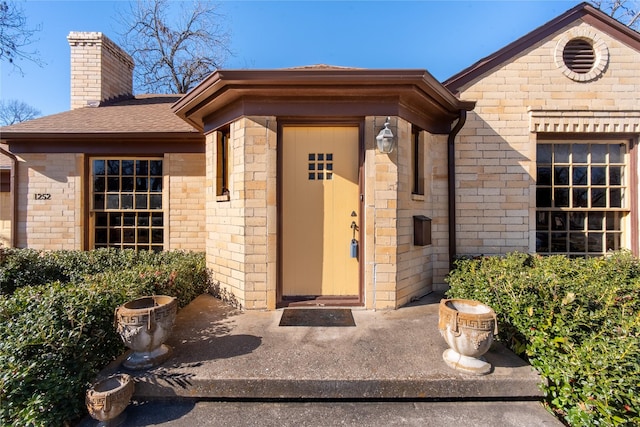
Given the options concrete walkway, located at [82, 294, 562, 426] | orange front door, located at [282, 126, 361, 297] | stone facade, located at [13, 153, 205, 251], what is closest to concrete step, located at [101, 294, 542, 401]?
concrete walkway, located at [82, 294, 562, 426]

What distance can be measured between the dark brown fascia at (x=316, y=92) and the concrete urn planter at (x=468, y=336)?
9.03ft

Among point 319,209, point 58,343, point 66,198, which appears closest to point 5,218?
point 66,198

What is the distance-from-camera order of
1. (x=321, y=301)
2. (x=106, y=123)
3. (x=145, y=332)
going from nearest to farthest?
(x=145, y=332) → (x=321, y=301) → (x=106, y=123)

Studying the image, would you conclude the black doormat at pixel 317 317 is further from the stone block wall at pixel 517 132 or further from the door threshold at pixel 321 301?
the stone block wall at pixel 517 132

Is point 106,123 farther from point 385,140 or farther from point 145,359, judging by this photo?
point 385,140

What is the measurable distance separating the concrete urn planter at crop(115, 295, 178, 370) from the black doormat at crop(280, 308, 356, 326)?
1312 mm

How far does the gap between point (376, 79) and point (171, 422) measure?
4.06m

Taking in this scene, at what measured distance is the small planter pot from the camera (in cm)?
209

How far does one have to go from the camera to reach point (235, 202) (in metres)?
4.13

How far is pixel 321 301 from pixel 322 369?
→ 1.54 m

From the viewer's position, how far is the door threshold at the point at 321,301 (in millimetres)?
4043

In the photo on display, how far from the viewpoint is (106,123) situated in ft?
19.8

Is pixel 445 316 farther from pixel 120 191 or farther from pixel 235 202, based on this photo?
pixel 120 191

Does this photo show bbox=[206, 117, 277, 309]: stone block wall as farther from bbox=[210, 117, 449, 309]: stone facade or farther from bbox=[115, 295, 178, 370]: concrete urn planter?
bbox=[115, 295, 178, 370]: concrete urn planter
